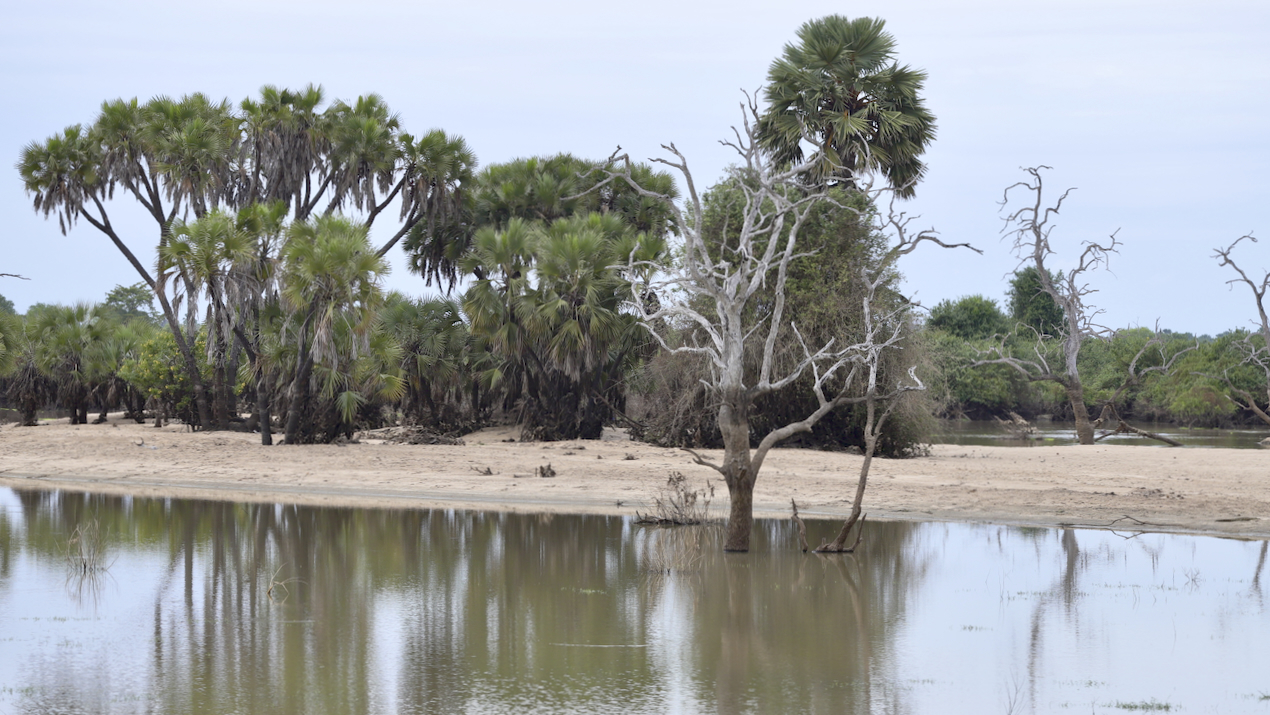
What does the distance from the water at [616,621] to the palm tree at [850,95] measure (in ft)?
Answer: 49.4

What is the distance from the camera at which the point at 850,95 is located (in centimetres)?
2911

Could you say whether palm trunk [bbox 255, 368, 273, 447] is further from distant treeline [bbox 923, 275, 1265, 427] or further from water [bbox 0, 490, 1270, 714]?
distant treeline [bbox 923, 275, 1265, 427]

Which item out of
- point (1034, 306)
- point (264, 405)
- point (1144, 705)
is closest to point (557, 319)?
point (264, 405)

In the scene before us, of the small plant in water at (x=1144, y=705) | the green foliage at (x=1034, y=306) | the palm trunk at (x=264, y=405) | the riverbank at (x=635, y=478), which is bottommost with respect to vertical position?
the small plant in water at (x=1144, y=705)

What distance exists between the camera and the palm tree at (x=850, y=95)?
2877cm

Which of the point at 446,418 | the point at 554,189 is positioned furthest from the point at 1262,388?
the point at 446,418

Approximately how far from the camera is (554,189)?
3447 centimetres

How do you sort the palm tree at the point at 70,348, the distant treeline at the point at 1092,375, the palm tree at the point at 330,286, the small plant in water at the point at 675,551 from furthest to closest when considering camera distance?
1. the distant treeline at the point at 1092,375
2. the palm tree at the point at 70,348
3. the palm tree at the point at 330,286
4. the small plant in water at the point at 675,551

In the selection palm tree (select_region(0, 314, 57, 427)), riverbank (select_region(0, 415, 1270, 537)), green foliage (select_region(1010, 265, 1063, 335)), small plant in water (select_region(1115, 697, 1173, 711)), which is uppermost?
green foliage (select_region(1010, 265, 1063, 335))

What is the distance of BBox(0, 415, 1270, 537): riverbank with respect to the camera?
18141mm

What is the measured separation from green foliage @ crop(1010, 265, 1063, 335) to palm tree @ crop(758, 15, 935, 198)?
41.3 m

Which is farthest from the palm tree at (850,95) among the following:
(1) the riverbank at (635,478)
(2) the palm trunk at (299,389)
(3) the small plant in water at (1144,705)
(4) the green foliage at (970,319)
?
(4) the green foliage at (970,319)

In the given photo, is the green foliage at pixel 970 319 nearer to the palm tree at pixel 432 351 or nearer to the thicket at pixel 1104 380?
the thicket at pixel 1104 380

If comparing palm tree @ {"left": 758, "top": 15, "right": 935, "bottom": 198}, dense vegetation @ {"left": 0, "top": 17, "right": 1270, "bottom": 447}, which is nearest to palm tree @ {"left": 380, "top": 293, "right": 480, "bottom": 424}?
dense vegetation @ {"left": 0, "top": 17, "right": 1270, "bottom": 447}
